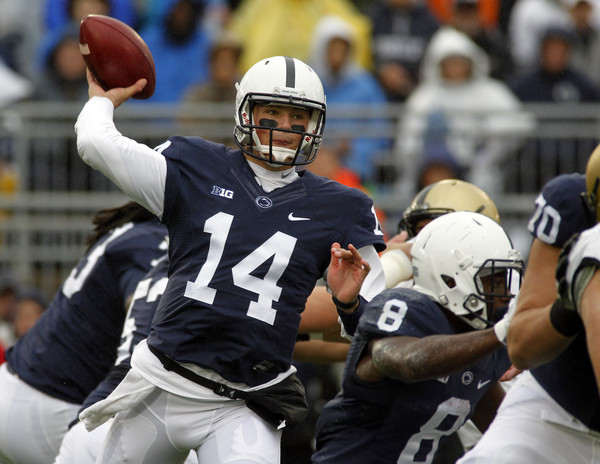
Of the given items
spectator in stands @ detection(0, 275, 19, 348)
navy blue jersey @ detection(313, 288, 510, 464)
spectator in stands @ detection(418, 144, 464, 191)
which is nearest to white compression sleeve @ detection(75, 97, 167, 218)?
navy blue jersey @ detection(313, 288, 510, 464)

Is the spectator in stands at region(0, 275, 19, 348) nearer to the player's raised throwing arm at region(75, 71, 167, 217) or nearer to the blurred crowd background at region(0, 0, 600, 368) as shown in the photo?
the blurred crowd background at region(0, 0, 600, 368)

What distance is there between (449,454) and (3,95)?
5.64 metres

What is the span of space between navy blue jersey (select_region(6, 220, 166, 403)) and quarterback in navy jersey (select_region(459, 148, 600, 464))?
1798mm

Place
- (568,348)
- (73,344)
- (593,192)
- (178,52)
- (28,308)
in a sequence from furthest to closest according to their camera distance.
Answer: (178,52), (28,308), (73,344), (568,348), (593,192)

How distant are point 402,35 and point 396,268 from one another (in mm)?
5534

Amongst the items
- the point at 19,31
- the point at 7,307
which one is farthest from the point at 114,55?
the point at 19,31

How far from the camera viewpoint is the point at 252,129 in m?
4.17

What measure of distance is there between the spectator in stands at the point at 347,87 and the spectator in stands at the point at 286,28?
187mm

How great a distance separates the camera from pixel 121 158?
12.8 feet

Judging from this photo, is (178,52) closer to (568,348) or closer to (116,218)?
(116,218)

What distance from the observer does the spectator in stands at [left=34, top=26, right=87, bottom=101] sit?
30.6 ft

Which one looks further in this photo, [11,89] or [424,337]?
[11,89]

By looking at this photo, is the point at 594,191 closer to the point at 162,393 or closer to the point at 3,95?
the point at 162,393

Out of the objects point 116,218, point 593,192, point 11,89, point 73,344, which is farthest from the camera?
point 11,89
